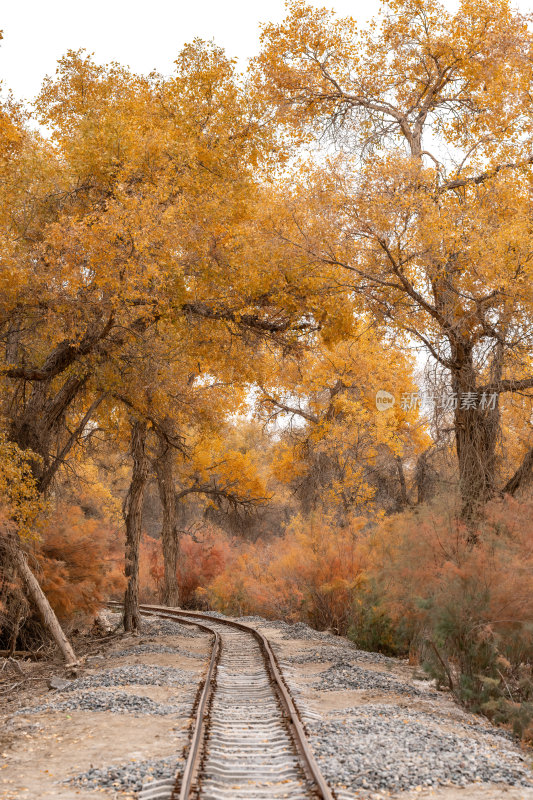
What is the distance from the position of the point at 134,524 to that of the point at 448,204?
40.9 feet

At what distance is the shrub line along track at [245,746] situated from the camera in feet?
19.3

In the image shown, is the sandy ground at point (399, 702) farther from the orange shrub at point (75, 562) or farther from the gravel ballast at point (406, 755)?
the orange shrub at point (75, 562)

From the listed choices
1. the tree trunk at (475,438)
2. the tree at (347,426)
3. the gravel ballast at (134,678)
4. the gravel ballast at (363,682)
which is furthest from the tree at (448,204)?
the tree at (347,426)

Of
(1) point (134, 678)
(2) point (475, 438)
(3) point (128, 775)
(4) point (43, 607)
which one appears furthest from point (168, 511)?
(3) point (128, 775)

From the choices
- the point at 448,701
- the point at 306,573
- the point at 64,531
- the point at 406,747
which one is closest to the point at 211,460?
the point at 306,573

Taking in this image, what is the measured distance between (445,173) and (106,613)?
22.5 metres

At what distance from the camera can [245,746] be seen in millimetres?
7410

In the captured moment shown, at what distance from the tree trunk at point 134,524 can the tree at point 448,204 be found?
823cm

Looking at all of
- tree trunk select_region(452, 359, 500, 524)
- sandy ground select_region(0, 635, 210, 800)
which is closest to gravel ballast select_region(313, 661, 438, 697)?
sandy ground select_region(0, 635, 210, 800)

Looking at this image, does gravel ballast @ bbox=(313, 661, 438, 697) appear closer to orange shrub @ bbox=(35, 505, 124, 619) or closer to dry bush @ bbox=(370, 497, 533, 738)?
dry bush @ bbox=(370, 497, 533, 738)

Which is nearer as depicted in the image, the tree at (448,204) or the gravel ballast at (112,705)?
the gravel ballast at (112,705)

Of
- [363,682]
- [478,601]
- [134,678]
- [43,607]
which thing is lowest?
[134,678]

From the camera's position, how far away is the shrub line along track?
587 cm

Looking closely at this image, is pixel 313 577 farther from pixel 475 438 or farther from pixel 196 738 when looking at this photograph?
pixel 196 738
